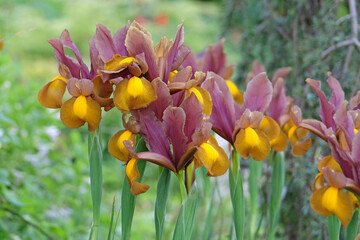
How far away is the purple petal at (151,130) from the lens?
974mm

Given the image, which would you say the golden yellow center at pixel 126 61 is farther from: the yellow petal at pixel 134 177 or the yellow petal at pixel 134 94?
the yellow petal at pixel 134 177

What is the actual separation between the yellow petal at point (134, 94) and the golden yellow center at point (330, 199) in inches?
15.2

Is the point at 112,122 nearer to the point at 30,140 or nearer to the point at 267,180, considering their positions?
the point at 30,140

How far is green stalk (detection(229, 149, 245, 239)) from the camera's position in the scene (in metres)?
1.10

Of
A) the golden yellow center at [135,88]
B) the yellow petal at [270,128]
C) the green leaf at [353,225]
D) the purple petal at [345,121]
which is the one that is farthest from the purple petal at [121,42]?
the green leaf at [353,225]

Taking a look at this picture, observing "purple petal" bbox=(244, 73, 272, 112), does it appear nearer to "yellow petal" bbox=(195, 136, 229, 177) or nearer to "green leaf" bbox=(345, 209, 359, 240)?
"yellow petal" bbox=(195, 136, 229, 177)

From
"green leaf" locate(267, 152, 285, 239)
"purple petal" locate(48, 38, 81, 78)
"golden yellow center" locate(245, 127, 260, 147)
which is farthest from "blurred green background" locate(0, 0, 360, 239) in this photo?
"golden yellow center" locate(245, 127, 260, 147)

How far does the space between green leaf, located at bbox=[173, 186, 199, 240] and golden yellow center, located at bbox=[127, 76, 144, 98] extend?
0.23 m

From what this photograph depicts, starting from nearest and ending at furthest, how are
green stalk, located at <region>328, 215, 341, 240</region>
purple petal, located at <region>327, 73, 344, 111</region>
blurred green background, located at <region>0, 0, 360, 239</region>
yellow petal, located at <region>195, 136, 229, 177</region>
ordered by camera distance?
1. yellow petal, located at <region>195, 136, 229, 177</region>
2. green stalk, located at <region>328, 215, 341, 240</region>
3. purple petal, located at <region>327, 73, 344, 111</region>
4. blurred green background, located at <region>0, 0, 360, 239</region>

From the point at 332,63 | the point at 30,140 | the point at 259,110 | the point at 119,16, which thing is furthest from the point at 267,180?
the point at 119,16

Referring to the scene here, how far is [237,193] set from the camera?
1.10 m

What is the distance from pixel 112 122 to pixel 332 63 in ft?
10.1

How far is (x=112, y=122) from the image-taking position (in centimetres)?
448

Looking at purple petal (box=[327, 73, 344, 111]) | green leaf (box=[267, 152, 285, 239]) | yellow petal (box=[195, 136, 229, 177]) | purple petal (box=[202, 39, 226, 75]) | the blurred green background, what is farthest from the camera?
the blurred green background
